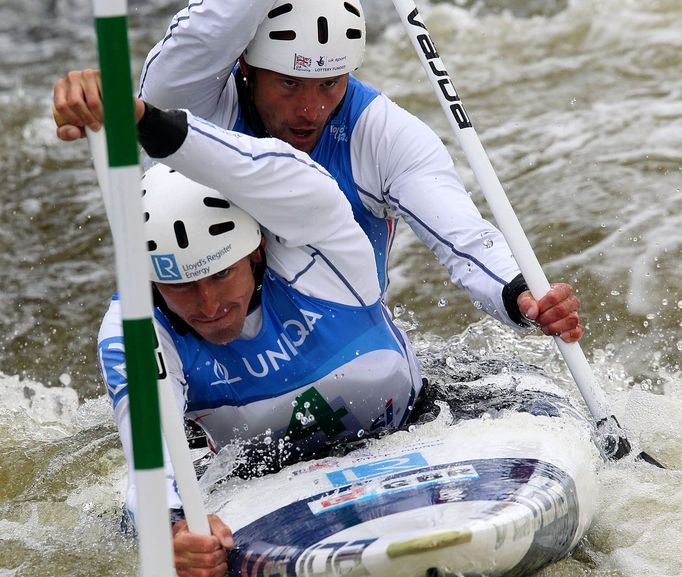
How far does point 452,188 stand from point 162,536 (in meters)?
2.25

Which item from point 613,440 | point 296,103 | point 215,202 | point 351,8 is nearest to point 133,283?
point 215,202

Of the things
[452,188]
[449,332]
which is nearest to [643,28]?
[449,332]

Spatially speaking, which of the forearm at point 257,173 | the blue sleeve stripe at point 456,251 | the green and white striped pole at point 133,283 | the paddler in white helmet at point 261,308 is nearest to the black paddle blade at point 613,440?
the blue sleeve stripe at point 456,251

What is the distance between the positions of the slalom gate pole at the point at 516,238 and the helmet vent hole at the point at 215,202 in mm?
1107

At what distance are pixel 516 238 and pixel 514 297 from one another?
210mm

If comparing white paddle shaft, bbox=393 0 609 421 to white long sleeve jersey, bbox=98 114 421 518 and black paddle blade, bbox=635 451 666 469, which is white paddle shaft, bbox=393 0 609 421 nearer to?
black paddle blade, bbox=635 451 666 469

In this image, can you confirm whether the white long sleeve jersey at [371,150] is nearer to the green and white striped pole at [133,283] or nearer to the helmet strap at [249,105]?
the helmet strap at [249,105]

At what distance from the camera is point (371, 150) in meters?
4.50

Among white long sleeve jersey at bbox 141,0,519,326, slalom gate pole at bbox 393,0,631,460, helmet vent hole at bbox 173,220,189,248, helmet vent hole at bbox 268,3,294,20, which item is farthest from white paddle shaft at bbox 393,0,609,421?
helmet vent hole at bbox 173,220,189,248

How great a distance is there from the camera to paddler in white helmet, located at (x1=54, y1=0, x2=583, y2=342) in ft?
14.1

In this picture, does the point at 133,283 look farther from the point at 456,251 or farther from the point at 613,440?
the point at 613,440

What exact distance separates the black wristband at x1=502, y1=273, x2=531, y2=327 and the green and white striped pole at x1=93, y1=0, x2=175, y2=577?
6.31 ft

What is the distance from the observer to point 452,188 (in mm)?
4504

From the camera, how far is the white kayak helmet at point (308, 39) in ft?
14.1
